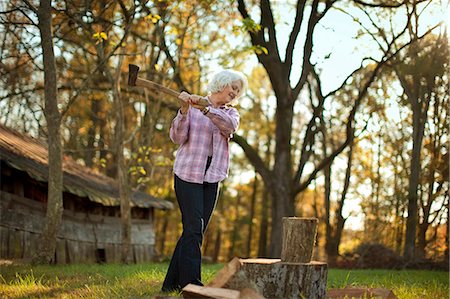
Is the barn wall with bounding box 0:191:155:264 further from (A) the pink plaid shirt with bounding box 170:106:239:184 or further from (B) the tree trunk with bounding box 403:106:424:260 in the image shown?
(B) the tree trunk with bounding box 403:106:424:260

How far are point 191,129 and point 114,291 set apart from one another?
1463mm

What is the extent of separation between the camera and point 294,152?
2744cm

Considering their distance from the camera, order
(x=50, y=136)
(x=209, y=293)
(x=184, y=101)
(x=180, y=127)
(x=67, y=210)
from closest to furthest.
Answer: (x=209, y=293) → (x=184, y=101) → (x=180, y=127) → (x=50, y=136) → (x=67, y=210)

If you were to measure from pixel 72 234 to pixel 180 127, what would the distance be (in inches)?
348

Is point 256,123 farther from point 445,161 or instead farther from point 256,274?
point 256,274

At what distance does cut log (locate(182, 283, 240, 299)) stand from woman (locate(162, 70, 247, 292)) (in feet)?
3.28

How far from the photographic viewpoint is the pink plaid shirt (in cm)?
525

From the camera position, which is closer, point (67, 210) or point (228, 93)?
point (228, 93)

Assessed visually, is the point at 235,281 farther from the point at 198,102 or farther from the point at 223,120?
the point at 198,102

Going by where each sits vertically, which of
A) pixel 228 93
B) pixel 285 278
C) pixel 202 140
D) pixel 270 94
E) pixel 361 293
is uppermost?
pixel 270 94

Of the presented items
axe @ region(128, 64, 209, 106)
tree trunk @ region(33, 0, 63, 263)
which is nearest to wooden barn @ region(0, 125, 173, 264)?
tree trunk @ region(33, 0, 63, 263)

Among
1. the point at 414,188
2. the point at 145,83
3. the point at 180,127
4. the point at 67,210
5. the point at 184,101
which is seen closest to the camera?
the point at 184,101

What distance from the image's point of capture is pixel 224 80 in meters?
5.36

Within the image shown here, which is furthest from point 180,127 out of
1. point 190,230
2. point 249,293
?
point 249,293
